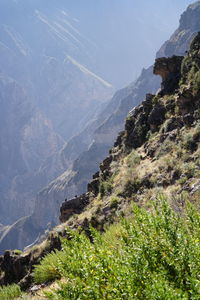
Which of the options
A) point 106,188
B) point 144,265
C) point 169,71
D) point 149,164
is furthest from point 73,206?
point 144,265

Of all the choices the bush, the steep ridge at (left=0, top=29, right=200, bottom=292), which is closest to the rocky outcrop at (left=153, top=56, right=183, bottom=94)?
the steep ridge at (left=0, top=29, right=200, bottom=292)

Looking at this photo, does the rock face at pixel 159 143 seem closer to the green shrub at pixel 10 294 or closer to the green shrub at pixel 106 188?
the green shrub at pixel 106 188

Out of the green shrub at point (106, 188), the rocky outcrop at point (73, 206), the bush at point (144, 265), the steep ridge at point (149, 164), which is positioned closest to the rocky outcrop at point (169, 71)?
the steep ridge at point (149, 164)

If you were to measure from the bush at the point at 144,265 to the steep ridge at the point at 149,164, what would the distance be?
20.3 feet

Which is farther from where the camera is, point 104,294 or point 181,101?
point 181,101

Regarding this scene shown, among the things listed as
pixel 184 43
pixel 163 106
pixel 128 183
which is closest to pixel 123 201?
pixel 128 183

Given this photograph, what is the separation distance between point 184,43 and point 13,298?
189 m

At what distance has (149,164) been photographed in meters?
22.3

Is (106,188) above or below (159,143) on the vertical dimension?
above

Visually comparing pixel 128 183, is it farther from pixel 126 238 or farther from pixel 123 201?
pixel 126 238

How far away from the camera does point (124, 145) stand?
3048 centimetres

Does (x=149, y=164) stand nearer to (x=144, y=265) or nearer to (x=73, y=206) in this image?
(x=73, y=206)

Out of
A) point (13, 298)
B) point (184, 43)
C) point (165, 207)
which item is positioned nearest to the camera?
point (165, 207)

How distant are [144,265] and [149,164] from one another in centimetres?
1716
